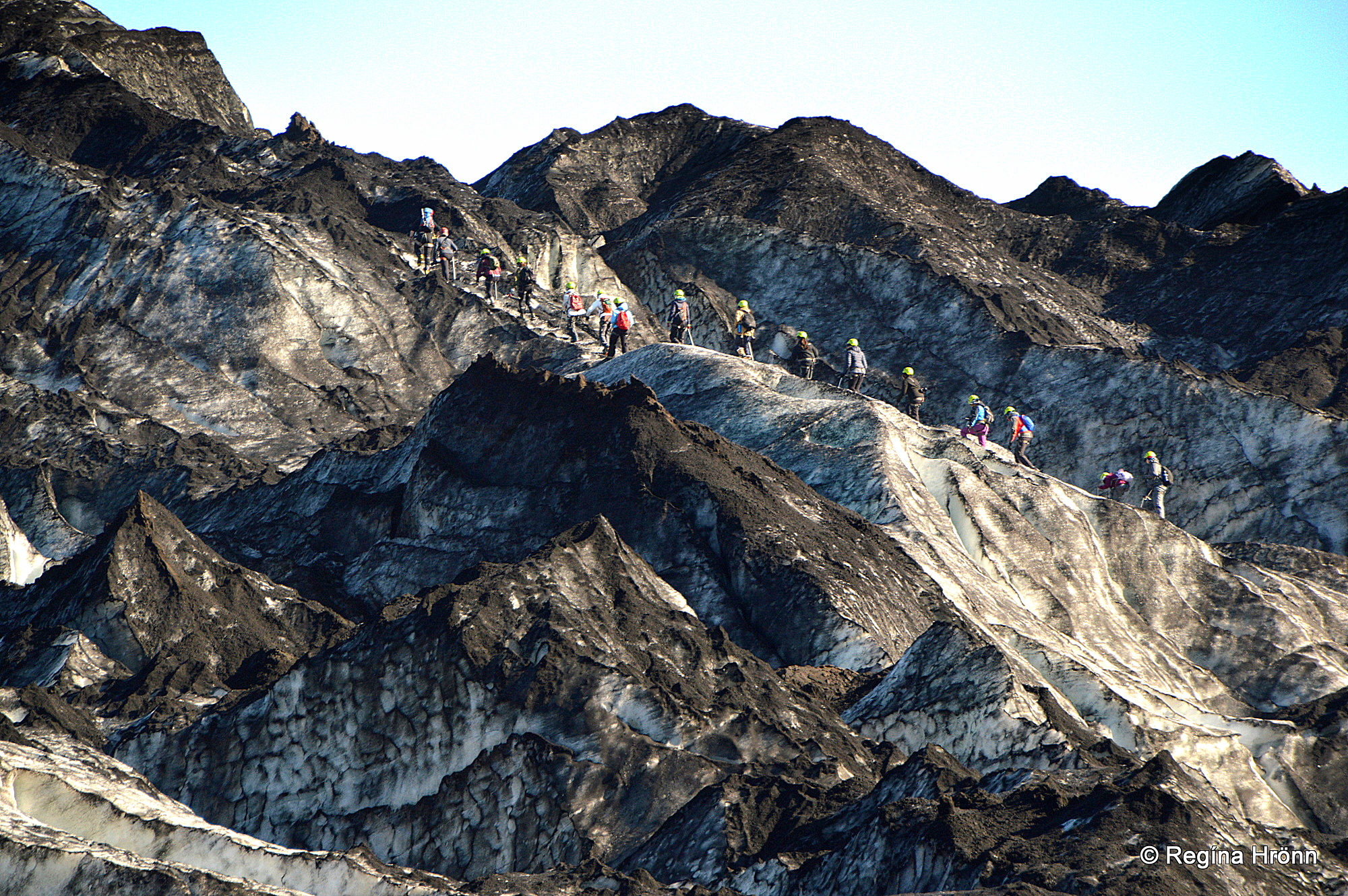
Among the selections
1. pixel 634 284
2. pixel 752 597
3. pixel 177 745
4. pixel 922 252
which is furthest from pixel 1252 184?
pixel 177 745

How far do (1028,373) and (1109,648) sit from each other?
60.5 feet

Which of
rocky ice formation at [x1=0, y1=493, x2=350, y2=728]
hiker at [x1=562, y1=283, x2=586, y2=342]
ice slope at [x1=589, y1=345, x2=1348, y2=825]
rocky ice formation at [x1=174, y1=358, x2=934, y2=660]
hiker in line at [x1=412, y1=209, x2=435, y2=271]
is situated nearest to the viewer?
rocky ice formation at [x1=0, y1=493, x2=350, y2=728]

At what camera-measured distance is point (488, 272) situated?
37.8 metres

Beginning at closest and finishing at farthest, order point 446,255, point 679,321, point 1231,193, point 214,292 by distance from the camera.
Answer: point 679,321
point 214,292
point 446,255
point 1231,193

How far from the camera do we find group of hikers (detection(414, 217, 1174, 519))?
29766 millimetres

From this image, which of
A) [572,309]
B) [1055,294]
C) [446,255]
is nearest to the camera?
[572,309]

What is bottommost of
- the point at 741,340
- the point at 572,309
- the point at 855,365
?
the point at 855,365

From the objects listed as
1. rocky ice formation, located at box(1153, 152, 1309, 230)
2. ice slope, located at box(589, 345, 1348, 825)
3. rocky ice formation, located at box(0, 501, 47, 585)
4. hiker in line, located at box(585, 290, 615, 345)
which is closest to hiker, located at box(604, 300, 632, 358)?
hiker in line, located at box(585, 290, 615, 345)

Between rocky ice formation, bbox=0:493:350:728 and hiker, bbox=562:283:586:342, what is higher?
hiker, bbox=562:283:586:342

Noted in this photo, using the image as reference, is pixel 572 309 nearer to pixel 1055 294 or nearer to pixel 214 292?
pixel 214 292

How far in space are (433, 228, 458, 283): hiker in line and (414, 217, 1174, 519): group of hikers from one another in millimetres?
20

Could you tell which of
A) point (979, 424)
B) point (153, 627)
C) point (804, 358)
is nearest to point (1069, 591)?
point (979, 424)

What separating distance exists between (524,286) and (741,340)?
7654 millimetres

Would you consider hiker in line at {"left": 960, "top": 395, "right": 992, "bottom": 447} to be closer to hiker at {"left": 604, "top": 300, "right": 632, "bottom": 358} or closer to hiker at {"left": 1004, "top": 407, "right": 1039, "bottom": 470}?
hiker at {"left": 1004, "top": 407, "right": 1039, "bottom": 470}
